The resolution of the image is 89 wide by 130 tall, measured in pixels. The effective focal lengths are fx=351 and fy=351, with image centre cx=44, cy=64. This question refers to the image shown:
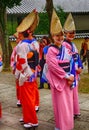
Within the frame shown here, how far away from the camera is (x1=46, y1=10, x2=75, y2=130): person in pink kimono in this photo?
17.3 feet

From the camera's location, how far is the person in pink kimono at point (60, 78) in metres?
5.26

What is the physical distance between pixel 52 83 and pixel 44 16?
13419 mm

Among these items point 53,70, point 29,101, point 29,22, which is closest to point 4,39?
point 29,22

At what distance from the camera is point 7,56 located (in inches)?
559

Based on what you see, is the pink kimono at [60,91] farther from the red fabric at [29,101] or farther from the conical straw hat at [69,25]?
the conical straw hat at [69,25]

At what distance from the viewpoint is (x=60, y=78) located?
5.29 metres

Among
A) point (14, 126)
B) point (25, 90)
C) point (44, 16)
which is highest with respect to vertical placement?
point (44, 16)

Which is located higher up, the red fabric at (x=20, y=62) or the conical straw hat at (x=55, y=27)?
the conical straw hat at (x=55, y=27)

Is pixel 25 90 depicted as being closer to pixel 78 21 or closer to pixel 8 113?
pixel 8 113

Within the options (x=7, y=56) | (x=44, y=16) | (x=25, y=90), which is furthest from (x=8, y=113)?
(x=44, y=16)

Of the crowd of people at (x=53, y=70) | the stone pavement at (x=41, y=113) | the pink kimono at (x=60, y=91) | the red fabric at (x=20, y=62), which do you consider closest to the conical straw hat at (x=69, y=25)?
the crowd of people at (x=53, y=70)

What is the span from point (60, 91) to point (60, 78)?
197 millimetres

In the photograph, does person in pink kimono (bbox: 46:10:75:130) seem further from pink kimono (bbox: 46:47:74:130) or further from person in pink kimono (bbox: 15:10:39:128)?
person in pink kimono (bbox: 15:10:39:128)

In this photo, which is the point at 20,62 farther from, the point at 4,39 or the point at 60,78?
the point at 4,39
